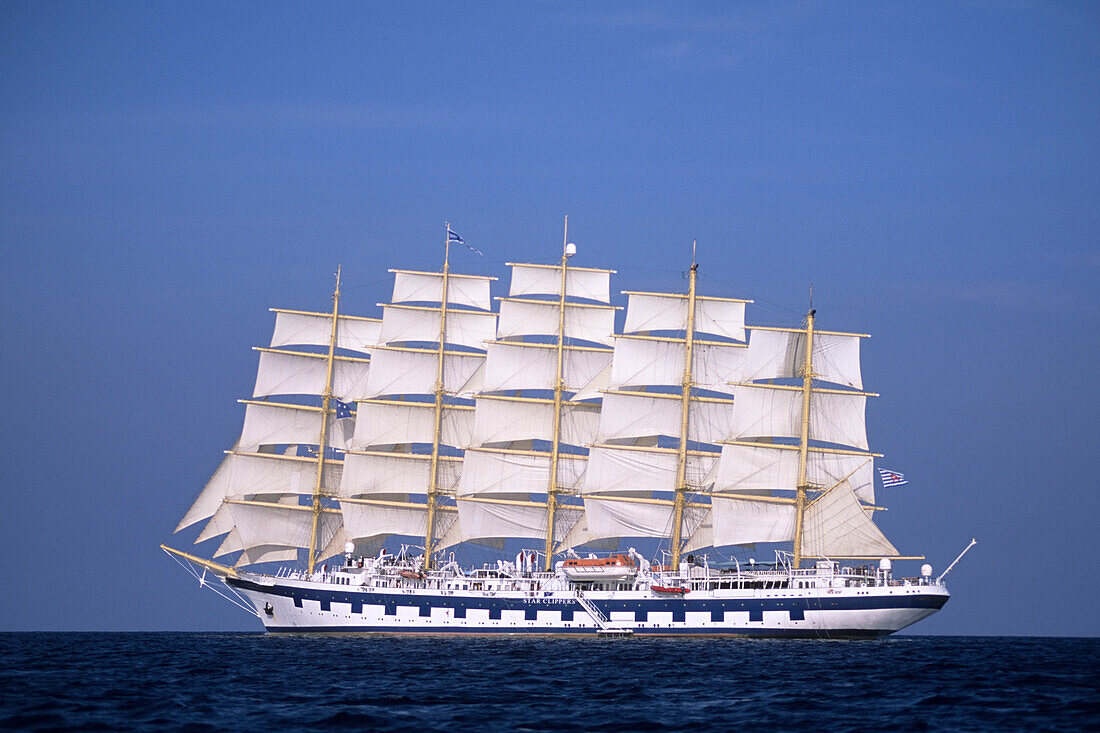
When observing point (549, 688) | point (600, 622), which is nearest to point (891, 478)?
point (600, 622)

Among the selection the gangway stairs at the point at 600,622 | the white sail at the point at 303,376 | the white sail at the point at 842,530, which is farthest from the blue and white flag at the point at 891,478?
the white sail at the point at 303,376

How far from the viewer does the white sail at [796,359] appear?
83.7 meters

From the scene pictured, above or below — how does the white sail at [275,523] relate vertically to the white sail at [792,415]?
below

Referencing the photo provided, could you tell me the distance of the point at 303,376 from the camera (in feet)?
298

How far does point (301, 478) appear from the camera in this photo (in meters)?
90.7

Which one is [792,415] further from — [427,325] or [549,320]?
[427,325]

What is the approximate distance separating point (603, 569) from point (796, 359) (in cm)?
1724

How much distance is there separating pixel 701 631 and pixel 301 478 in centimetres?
2843

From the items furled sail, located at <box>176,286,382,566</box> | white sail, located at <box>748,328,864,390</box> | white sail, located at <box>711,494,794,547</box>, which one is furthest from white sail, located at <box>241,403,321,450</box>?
white sail, located at <box>748,328,864,390</box>

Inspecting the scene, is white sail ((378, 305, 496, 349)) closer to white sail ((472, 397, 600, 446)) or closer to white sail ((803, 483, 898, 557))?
white sail ((472, 397, 600, 446))

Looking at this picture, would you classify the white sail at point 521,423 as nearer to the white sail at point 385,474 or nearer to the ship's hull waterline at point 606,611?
the white sail at point 385,474

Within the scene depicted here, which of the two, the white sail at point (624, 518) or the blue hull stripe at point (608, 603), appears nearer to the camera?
the blue hull stripe at point (608, 603)

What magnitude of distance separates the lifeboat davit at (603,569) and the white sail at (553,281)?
17.1 meters

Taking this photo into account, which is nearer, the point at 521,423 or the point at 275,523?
the point at 521,423
